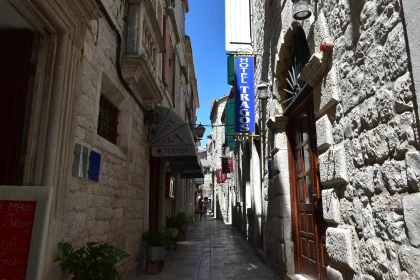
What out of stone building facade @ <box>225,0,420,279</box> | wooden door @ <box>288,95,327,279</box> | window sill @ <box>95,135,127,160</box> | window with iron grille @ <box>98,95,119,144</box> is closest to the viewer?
stone building facade @ <box>225,0,420,279</box>

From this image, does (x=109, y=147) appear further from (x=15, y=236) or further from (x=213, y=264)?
(x=213, y=264)

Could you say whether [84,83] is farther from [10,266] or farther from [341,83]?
[341,83]

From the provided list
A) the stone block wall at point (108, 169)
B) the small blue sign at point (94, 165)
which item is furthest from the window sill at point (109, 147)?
the small blue sign at point (94, 165)

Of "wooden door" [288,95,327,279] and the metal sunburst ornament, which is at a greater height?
the metal sunburst ornament

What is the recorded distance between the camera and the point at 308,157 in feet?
13.9

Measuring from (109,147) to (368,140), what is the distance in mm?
2968

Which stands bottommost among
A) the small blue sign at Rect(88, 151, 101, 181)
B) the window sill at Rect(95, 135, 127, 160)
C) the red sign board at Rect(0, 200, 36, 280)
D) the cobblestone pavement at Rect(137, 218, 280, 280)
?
the cobblestone pavement at Rect(137, 218, 280, 280)

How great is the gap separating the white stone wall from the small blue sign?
240 cm

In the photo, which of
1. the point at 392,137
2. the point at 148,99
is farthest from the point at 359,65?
the point at 148,99

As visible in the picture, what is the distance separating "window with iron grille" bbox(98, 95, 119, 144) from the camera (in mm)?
4152

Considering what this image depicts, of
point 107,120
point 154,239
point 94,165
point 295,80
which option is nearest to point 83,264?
point 94,165

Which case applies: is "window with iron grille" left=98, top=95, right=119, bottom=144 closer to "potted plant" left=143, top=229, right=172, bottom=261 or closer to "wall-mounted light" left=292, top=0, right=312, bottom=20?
"potted plant" left=143, top=229, right=172, bottom=261

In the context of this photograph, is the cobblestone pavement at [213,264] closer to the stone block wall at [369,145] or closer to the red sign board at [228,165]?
the stone block wall at [369,145]

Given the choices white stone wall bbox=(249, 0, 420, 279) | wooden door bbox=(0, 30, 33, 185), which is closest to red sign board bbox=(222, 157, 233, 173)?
white stone wall bbox=(249, 0, 420, 279)
